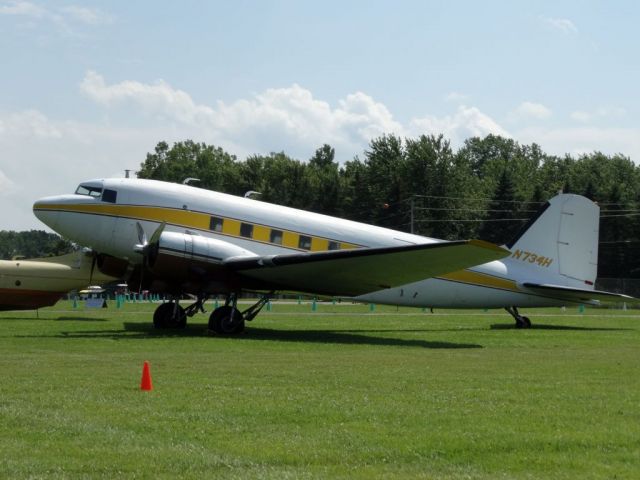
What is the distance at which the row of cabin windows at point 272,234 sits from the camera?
25047mm

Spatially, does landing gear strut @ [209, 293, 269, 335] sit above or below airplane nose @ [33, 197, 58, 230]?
below

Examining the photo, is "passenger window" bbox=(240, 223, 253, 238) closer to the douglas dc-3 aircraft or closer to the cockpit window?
the douglas dc-3 aircraft

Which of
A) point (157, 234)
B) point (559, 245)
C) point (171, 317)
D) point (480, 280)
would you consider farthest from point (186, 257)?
point (559, 245)

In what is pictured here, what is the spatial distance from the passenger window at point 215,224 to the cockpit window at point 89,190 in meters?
3.19

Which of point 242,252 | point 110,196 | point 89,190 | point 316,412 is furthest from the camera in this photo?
point 89,190

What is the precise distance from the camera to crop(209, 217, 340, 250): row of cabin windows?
2505 centimetres

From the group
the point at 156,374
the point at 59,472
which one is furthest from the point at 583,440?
the point at 156,374

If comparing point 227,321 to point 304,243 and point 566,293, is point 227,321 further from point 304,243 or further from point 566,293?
point 566,293

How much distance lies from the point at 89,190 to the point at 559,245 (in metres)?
15.0

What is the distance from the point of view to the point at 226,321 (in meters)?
24.3

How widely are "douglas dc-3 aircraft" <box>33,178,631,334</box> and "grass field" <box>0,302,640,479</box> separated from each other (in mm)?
3197

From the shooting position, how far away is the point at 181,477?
7270mm

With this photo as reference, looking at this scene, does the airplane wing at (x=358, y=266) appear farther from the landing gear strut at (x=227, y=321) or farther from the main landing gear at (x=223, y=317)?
A: the landing gear strut at (x=227, y=321)

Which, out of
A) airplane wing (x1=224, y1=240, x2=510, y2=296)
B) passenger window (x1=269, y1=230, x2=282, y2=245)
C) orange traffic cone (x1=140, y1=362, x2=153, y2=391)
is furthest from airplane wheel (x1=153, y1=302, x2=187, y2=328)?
orange traffic cone (x1=140, y1=362, x2=153, y2=391)
